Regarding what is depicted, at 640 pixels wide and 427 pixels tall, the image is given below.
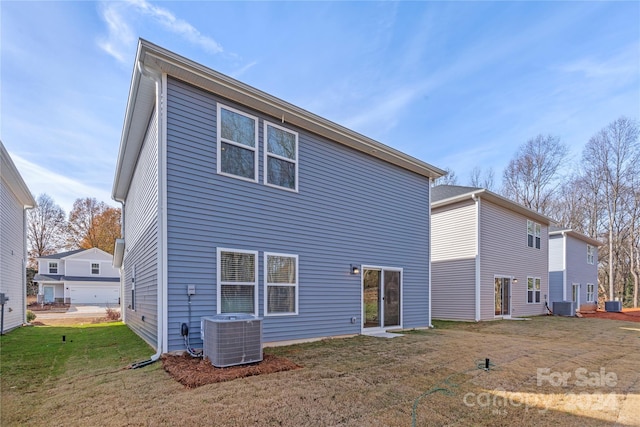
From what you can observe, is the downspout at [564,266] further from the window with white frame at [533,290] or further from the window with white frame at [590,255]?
the window with white frame at [590,255]

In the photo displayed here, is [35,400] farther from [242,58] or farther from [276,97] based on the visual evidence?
[242,58]

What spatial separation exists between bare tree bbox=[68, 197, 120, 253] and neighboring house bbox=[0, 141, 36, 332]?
87.7 ft

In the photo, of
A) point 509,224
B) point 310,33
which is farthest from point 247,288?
point 509,224

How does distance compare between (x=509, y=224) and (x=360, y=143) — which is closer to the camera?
(x=360, y=143)

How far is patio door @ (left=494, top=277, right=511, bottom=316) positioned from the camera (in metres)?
13.9

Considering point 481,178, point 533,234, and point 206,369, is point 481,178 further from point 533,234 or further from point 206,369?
point 206,369

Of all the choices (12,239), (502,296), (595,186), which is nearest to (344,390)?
(12,239)

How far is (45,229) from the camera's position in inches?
1423

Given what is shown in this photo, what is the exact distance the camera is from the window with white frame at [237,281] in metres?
6.08

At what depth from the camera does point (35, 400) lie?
12.0ft

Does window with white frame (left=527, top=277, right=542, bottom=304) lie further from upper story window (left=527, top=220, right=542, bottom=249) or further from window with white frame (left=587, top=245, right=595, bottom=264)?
window with white frame (left=587, top=245, right=595, bottom=264)

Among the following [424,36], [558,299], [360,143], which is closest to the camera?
[360,143]

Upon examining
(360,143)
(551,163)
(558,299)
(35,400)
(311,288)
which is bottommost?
(558,299)

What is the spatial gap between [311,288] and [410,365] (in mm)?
2726
